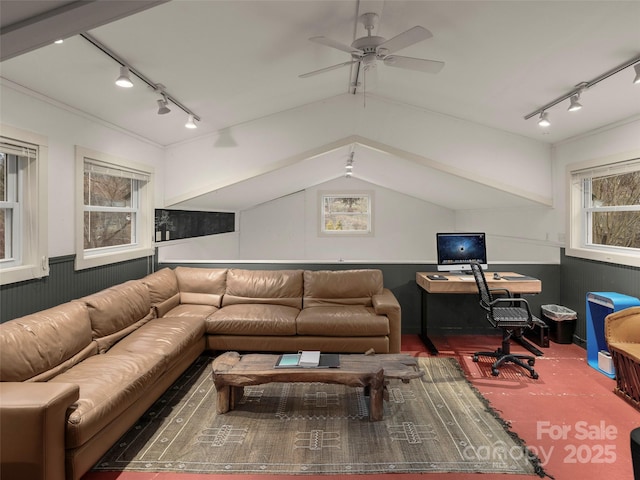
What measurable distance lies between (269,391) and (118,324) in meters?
1.36

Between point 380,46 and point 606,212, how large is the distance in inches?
130

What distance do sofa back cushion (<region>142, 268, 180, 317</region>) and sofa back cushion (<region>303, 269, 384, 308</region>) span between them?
1.42 metres

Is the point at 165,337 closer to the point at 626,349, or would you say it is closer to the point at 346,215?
the point at 626,349

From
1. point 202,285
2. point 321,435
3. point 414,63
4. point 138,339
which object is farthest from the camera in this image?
point 202,285

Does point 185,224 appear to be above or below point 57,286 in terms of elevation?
above

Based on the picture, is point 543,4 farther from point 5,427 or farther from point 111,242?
point 111,242

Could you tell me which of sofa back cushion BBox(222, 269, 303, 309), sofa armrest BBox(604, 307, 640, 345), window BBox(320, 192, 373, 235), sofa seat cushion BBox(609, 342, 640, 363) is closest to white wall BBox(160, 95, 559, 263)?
sofa back cushion BBox(222, 269, 303, 309)

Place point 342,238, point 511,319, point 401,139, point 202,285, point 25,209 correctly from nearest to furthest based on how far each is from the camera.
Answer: point 25,209 < point 511,319 < point 202,285 < point 401,139 < point 342,238

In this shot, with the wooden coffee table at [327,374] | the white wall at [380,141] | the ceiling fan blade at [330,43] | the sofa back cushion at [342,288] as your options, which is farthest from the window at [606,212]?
the ceiling fan blade at [330,43]

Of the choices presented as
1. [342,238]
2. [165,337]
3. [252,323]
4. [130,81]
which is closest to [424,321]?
[252,323]

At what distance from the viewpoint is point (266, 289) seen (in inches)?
174

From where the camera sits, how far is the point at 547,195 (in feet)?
16.0

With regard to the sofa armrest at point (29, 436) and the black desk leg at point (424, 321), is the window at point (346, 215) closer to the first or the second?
the black desk leg at point (424, 321)

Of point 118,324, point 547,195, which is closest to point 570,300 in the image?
point 547,195
